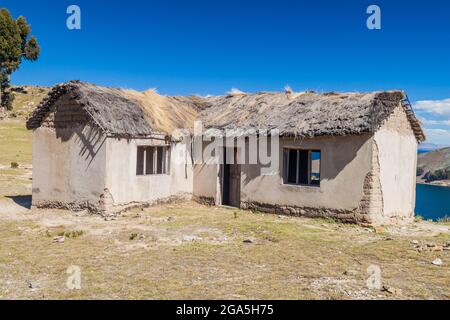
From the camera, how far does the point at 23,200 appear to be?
52.2 feet

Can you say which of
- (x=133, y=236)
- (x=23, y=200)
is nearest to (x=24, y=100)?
(x=23, y=200)

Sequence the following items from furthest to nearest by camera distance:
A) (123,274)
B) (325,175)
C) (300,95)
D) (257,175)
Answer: (300,95) < (257,175) < (325,175) < (123,274)

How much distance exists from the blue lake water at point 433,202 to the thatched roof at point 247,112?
53.7 feet

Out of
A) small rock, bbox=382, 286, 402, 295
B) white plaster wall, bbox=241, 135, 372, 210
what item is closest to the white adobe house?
white plaster wall, bbox=241, 135, 372, 210

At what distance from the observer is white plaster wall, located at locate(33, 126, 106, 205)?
13008 mm

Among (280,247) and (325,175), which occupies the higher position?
(325,175)

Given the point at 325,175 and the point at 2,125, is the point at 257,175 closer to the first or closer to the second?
the point at 325,175

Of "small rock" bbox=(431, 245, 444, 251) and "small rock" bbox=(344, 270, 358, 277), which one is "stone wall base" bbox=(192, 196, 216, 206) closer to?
"small rock" bbox=(431, 245, 444, 251)

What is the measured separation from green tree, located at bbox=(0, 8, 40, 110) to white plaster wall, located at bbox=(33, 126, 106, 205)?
1233 inches

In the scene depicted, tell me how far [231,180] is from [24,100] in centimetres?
4976

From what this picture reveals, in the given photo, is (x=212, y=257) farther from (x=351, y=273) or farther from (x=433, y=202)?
(x=433, y=202)

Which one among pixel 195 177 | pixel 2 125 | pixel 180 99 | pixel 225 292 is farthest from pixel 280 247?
pixel 2 125

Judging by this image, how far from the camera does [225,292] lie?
650 cm
